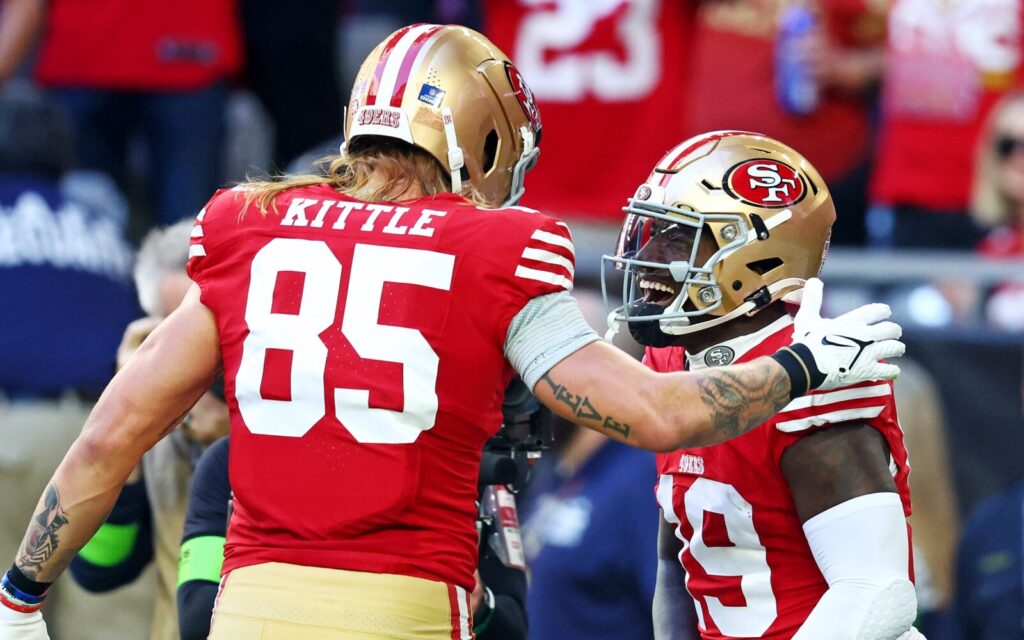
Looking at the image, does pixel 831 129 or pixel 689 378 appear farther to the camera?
pixel 831 129

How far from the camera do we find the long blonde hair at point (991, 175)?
6.80 m

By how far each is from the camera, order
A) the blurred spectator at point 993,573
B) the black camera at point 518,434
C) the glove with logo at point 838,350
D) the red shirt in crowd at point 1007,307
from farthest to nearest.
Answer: the red shirt in crowd at point 1007,307 < the blurred spectator at point 993,573 < the black camera at point 518,434 < the glove with logo at point 838,350

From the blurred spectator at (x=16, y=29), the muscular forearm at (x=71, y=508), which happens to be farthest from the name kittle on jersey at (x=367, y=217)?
the blurred spectator at (x=16, y=29)

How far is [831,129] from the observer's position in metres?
6.88

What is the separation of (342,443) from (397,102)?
710 millimetres

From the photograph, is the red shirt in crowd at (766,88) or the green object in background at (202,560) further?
the red shirt in crowd at (766,88)

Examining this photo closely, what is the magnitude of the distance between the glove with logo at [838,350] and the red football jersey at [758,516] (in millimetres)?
91

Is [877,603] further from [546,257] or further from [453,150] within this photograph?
[453,150]

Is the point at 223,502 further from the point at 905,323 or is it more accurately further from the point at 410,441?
the point at 905,323

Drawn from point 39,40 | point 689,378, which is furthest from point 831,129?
point 689,378

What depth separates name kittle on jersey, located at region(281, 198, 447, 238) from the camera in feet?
9.96

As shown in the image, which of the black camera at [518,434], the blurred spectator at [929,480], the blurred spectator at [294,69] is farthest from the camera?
the blurred spectator at [294,69]

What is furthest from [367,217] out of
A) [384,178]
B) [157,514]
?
[157,514]

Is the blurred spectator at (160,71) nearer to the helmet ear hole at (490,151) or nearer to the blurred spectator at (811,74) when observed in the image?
the blurred spectator at (811,74)
